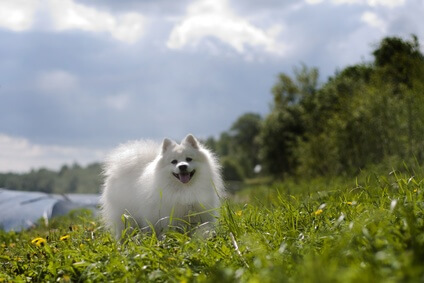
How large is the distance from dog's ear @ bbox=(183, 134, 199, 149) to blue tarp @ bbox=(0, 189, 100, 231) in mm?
5780

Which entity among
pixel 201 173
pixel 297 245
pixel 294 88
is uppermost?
pixel 294 88

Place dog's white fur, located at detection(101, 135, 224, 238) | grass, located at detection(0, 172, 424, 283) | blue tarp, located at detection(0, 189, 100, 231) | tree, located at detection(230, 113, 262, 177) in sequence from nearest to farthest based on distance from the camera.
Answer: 1. grass, located at detection(0, 172, 424, 283)
2. dog's white fur, located at detection(101, 135, 224, 238)
3. blue tarp, located at detection(0, 189, 100, 231)
4. tree, located at detection(230, 113, 262, 177)

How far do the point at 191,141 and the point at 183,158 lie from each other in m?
0.32

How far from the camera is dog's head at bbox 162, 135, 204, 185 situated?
20.8 ft

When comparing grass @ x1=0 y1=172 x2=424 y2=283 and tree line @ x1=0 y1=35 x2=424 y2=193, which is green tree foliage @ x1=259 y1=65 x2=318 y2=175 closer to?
tree line @ x1=0 y1=35 x2=424 y2=193

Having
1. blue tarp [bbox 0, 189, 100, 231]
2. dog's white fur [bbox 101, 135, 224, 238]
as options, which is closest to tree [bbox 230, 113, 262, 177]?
blue tarp [bbox 0, 189, 100, 231]

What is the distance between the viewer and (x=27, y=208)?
12555 mm

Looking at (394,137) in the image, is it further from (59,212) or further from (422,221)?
(422,221)

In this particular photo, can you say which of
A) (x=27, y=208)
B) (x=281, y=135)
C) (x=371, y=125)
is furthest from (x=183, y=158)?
(x=281, y=135)

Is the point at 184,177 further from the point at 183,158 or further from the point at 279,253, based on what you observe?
the point at 279,253

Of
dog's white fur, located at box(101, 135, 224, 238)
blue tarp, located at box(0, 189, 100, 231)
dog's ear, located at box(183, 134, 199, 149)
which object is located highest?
dog's ear, located at box(183, 134, 199, 149)

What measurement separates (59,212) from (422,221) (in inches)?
428

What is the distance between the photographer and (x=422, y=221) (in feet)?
11.6

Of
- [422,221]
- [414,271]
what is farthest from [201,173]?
[414,271]
